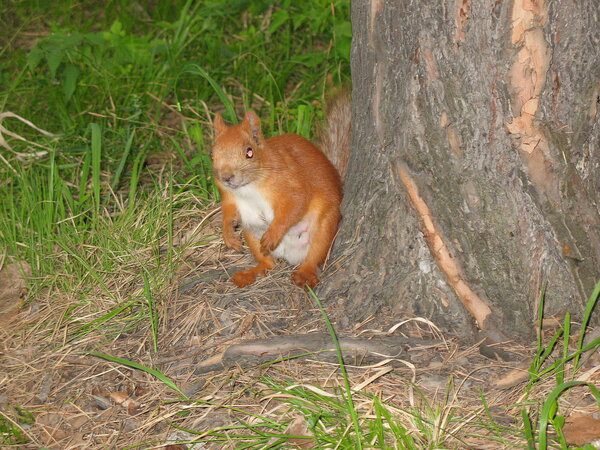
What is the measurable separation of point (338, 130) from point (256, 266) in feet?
2.15

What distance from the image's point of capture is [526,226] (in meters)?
2.08

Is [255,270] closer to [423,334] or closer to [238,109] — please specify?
[423,334]

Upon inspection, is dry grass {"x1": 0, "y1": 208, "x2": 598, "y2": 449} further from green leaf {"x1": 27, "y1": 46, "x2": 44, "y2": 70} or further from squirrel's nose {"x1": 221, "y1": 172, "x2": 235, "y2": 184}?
green leaf {"x1": 27, "y1": 46, "x2": 44, "y2": 70}

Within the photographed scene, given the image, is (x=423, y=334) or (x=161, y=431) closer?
(x=161, y=431)

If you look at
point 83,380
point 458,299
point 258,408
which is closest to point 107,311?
point 83,380

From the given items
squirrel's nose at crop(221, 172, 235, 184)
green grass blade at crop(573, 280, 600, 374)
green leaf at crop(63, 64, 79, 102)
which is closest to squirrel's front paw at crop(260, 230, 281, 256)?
squirrel's nose at crop(221, 172, 235, 184)

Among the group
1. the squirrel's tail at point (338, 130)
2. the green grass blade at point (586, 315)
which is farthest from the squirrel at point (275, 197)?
the green grass blade at point (586, 315)

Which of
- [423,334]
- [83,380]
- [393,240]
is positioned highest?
[393,240]

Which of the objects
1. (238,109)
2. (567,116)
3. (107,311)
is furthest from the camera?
(238,109)

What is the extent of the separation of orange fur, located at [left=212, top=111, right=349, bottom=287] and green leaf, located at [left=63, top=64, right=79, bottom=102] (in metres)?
1.20

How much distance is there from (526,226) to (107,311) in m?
1.43

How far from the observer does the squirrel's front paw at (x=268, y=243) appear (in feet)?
8.36

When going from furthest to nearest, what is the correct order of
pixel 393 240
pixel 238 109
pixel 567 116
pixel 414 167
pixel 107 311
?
1. pixel 238 109
2. pixel 107 311
3. pixel 393 240
4. pixel 414 167
5. pixel 567 116

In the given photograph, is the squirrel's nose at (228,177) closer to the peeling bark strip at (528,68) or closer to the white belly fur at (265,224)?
the white belly fur at (265,224)
